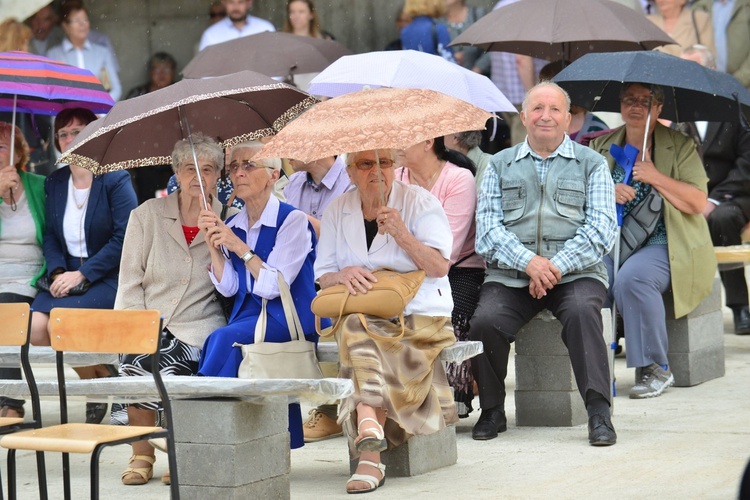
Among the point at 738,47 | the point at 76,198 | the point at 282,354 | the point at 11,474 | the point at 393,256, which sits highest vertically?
the point at 738,47

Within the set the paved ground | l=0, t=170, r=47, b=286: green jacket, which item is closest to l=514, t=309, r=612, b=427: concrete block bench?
the paved ground

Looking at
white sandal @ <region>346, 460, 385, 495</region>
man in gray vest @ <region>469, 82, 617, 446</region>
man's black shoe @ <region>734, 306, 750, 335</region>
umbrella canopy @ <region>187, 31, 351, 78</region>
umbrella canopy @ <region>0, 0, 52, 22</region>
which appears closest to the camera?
white sandal @ <region>346, 460, 385, 495</region>

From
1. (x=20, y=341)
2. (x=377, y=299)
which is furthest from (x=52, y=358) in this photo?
(x=377, y=299)

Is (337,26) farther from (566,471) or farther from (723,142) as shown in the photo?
(566,471)

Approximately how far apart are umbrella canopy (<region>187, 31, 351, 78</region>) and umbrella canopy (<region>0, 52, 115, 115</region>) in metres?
1.47

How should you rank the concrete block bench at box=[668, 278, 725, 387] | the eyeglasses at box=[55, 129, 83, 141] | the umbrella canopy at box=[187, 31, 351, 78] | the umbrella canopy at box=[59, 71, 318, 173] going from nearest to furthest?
the umbrella canopy at box=[59, 71, 318, 173] → the eyeglasses at box=[55, 129, 83, 141] → the concrete block bench at box=[668, 278, 725, 387] → the umbrella canopy at box=[187, 31, 351, 78]

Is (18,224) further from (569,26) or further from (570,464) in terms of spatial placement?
(570,464)

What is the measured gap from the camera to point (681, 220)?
809 cm

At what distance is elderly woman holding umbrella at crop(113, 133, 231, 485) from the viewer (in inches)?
263

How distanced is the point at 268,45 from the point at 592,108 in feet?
9.41

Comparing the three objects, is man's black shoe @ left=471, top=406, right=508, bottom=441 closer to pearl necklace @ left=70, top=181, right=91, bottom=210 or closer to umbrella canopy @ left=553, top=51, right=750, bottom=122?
umbrella canopy @ left=553, top=51, right=750, bottom=122

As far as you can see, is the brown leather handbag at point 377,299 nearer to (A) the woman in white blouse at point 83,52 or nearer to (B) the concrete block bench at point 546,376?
(B) the concrete block bench at point 546,376

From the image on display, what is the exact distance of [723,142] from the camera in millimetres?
9984

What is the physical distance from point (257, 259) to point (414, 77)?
6.63 ft
